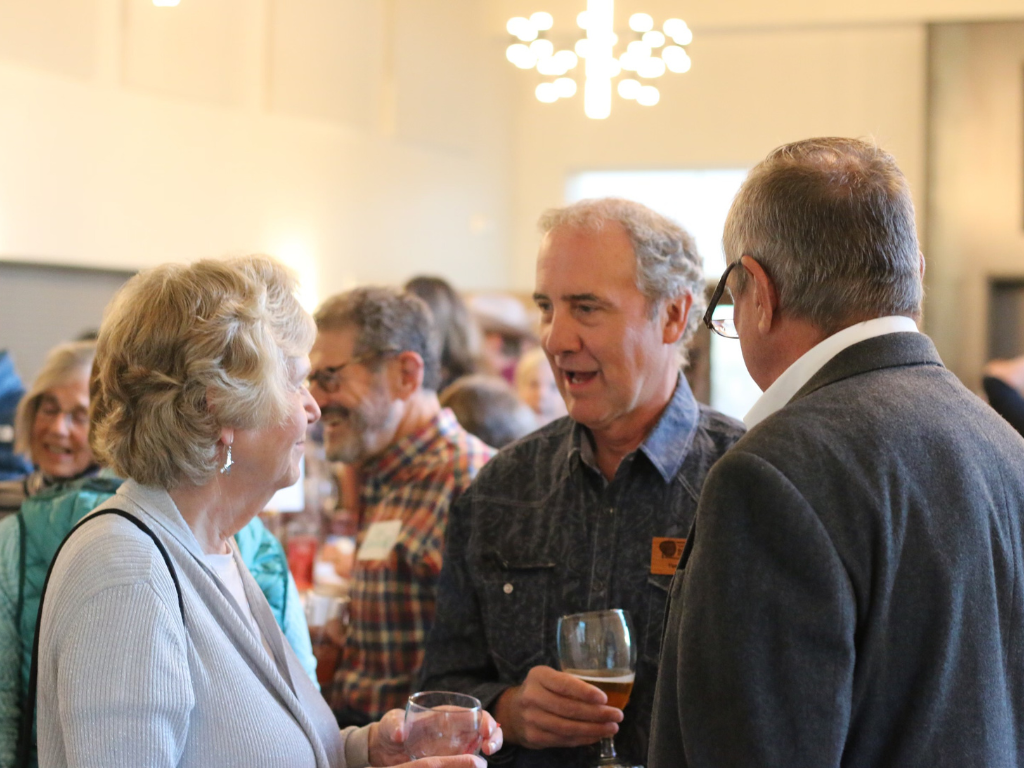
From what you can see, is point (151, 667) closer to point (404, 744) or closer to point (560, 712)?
point (404, 744)

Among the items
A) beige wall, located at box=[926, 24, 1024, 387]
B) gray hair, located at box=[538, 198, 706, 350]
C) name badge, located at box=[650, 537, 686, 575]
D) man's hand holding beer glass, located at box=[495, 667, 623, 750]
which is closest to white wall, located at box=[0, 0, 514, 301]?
beige wall, located at box=[926, 24, 1024, 387]

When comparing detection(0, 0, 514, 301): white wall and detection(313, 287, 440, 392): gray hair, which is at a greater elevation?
detection(0, 0, 514, 301): white wall

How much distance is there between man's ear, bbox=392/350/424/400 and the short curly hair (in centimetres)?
115

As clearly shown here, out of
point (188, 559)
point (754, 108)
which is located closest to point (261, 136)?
point (754, 108)

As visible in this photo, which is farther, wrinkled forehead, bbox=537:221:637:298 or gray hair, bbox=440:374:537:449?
gray hair, bbox=440:374:537:449

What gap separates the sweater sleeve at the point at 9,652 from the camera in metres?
1.95

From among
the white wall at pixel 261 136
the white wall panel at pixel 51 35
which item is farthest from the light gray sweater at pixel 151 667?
the white wall panel at pixel 51 35

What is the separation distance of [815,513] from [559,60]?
5.89 meters

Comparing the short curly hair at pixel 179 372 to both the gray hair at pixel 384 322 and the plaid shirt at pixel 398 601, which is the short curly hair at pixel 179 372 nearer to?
the plaid shirt at pixel 398 601

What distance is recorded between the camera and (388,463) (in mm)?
2820

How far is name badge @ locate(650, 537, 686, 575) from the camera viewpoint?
1976 mm

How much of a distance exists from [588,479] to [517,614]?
0.29 meters

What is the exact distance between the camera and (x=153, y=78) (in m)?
7.34

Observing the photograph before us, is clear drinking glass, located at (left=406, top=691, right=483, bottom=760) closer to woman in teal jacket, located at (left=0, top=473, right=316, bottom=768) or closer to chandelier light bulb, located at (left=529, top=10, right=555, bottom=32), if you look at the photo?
woman in teal jacket, located at (left=0, top=473, right=316, bottom=768)
